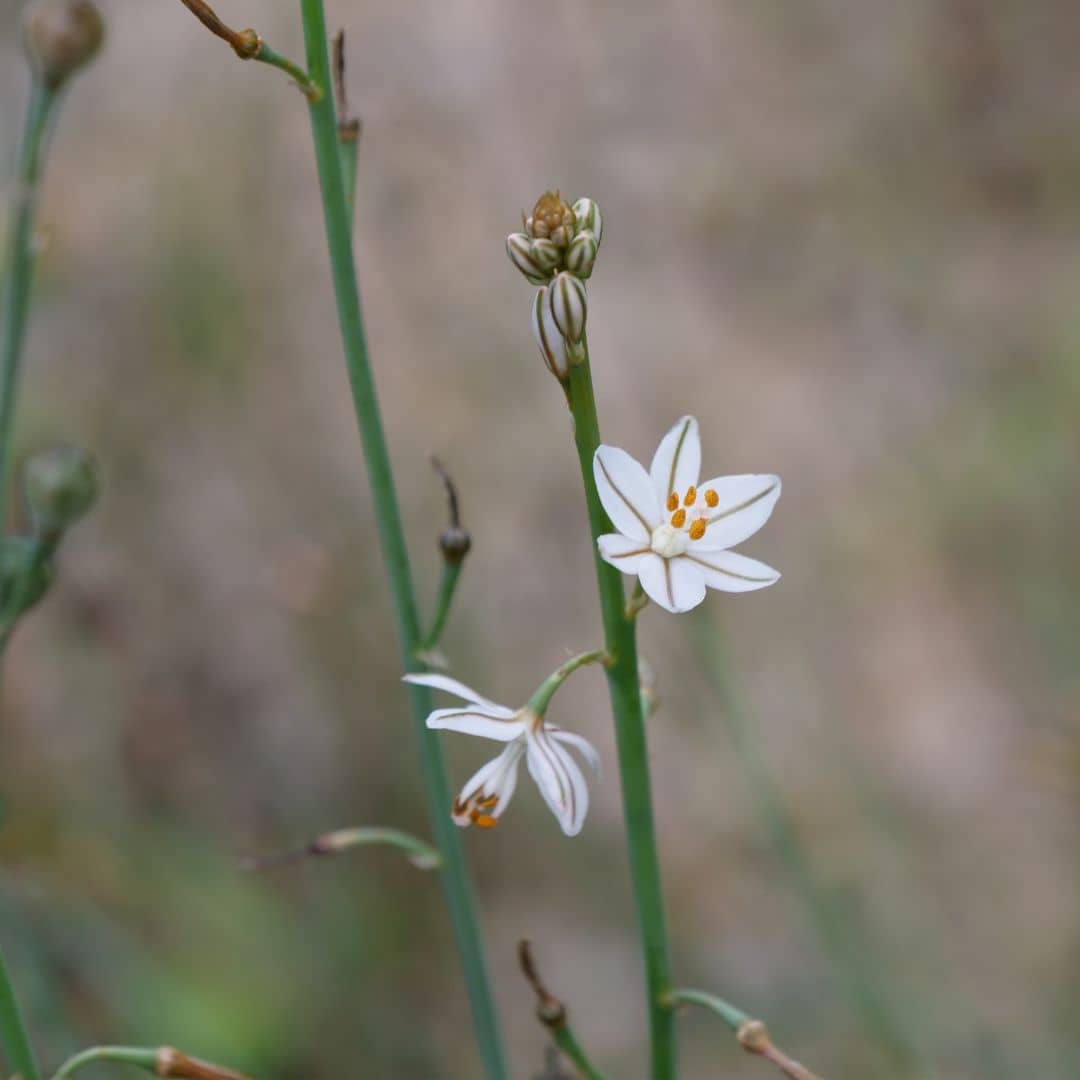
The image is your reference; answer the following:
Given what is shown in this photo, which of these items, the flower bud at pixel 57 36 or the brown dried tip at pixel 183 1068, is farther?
the flower bud at pixel 57 36

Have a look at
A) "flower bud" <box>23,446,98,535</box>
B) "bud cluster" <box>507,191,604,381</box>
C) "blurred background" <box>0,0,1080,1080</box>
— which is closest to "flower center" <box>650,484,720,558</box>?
"bud cluster" <box>507,191,604,381</box>

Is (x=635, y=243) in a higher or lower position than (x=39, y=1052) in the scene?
higher

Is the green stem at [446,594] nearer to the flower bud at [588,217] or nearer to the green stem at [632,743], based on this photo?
the green stem at [632,743]

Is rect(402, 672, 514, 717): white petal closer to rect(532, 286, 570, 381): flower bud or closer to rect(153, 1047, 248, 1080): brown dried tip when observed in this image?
rect(532, 286, 570, 381): flower bud

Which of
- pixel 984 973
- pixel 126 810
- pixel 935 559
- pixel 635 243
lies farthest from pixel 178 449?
pixel 984 973

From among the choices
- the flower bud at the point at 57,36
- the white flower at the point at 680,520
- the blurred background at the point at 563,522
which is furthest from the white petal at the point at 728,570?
the blurred background at the point at 563,522

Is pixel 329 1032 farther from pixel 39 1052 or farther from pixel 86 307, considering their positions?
pixel 86 307
